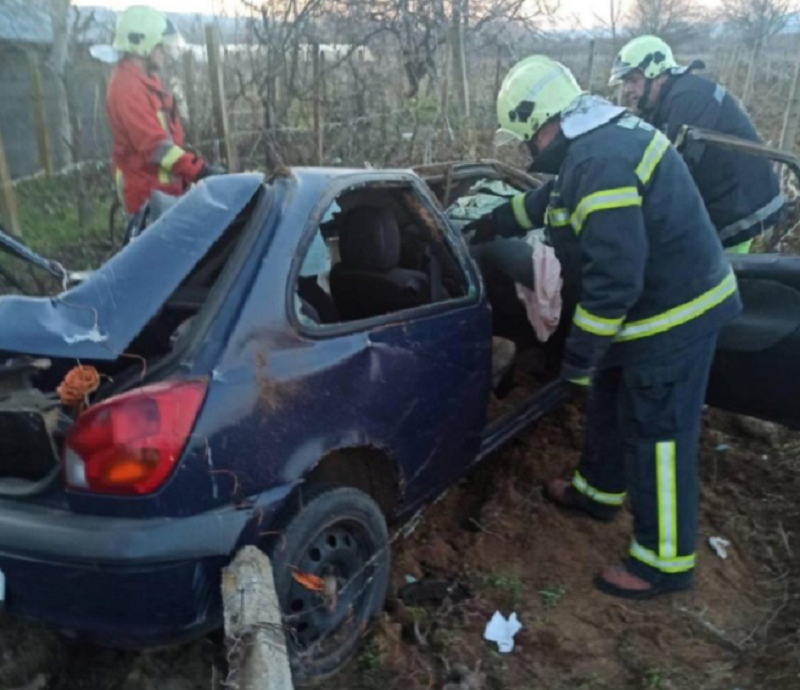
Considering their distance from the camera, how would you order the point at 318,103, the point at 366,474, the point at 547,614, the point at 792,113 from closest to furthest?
the point at 366,474 < the point at 547,614 < the point at 792,113 < the point at 318,103

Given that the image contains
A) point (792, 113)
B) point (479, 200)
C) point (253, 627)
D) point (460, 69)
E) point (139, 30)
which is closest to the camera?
point (253, 627)

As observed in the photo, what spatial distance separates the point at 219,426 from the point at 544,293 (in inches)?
72.4

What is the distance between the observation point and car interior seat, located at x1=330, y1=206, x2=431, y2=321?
10.7 ft

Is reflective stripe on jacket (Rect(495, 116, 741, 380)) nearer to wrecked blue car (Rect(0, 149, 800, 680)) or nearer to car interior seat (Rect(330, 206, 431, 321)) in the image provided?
wrecked blue car (Rect(0, 149, 800, 680))

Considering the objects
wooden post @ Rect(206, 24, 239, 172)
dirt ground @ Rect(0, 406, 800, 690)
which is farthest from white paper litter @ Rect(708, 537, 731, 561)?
wooden post @ Rect(206, 24, 239, 172)

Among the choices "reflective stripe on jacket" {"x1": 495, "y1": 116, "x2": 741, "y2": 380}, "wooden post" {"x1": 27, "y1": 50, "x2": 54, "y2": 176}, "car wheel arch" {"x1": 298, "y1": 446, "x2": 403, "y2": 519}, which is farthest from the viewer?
"wooden post" {"x1": 27, "y1": 50, "x2": 54, "y2": 176}

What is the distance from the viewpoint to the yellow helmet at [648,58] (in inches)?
202

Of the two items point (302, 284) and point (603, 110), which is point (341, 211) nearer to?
point (302, 284)

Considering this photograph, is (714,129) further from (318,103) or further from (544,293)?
(318,103)

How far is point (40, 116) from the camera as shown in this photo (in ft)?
36.3

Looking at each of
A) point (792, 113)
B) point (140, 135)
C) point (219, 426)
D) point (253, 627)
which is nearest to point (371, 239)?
point (219, 426)

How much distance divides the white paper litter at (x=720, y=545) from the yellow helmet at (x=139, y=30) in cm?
402

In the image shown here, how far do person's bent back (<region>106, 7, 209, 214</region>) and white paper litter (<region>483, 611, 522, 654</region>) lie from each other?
3.11m

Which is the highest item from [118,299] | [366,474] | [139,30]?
[139,30]
